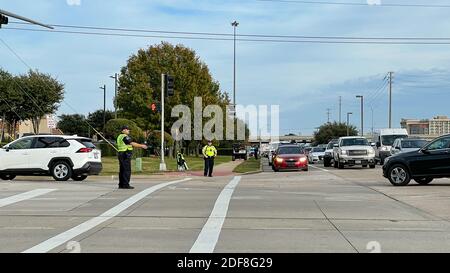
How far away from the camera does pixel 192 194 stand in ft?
53.6

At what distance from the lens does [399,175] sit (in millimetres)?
18938

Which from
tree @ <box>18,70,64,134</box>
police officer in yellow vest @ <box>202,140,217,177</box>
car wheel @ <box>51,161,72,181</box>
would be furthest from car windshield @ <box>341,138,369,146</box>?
tree @ <box>18,70,64,134</box>

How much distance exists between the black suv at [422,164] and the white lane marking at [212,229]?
6.51m

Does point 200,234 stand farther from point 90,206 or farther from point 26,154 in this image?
point 26,154

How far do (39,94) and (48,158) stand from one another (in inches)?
1259

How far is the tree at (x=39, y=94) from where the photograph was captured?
165 feet

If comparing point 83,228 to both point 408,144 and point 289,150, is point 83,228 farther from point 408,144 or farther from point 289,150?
point 408,144

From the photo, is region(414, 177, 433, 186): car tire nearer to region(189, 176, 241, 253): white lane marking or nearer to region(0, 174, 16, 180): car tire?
region(189, 176, 241, 253): white lane marking

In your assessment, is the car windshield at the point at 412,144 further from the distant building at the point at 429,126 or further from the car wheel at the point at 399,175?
the distant building at the point at 429,126

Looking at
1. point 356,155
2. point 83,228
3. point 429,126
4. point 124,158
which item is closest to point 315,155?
point 356,155

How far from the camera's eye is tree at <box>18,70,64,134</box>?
165ft

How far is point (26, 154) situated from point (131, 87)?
32453mm

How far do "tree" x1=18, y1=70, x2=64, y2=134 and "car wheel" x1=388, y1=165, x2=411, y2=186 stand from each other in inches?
1477
